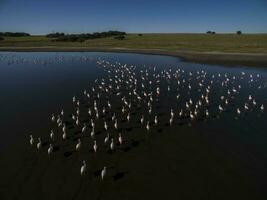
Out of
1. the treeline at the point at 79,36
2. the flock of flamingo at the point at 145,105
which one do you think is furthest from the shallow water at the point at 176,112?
the treeline at the point at 79,36

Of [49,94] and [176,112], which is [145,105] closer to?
[176,112]

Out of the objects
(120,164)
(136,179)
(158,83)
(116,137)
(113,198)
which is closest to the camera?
(113,198)

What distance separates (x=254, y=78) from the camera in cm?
5006

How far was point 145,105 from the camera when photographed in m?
34.1

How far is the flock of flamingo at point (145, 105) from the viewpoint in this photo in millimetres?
25125

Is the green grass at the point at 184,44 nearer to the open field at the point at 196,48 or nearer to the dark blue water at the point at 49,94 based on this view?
the open field at the point at 196,48

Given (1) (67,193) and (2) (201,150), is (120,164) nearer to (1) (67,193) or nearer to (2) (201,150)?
(1) (67,193)

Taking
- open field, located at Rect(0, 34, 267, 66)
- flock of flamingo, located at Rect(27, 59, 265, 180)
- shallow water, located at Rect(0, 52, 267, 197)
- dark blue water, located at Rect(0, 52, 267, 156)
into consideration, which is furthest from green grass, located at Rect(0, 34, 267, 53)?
flock of flamingo, located at Rect(27, 59, 265, 180)

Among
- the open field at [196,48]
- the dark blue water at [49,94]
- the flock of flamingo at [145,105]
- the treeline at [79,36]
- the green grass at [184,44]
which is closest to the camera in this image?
the flock of flamingo at [145,105]

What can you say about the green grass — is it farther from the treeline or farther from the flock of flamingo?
the flock of flamingo

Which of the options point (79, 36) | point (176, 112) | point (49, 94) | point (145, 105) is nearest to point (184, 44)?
point (79, 36)

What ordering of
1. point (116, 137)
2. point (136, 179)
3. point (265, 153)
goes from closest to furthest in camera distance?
point (136, 179) < point (265, 153) < point (116, 137)

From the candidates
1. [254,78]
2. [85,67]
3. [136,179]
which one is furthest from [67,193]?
[85,67]

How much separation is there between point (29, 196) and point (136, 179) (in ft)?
18.0
